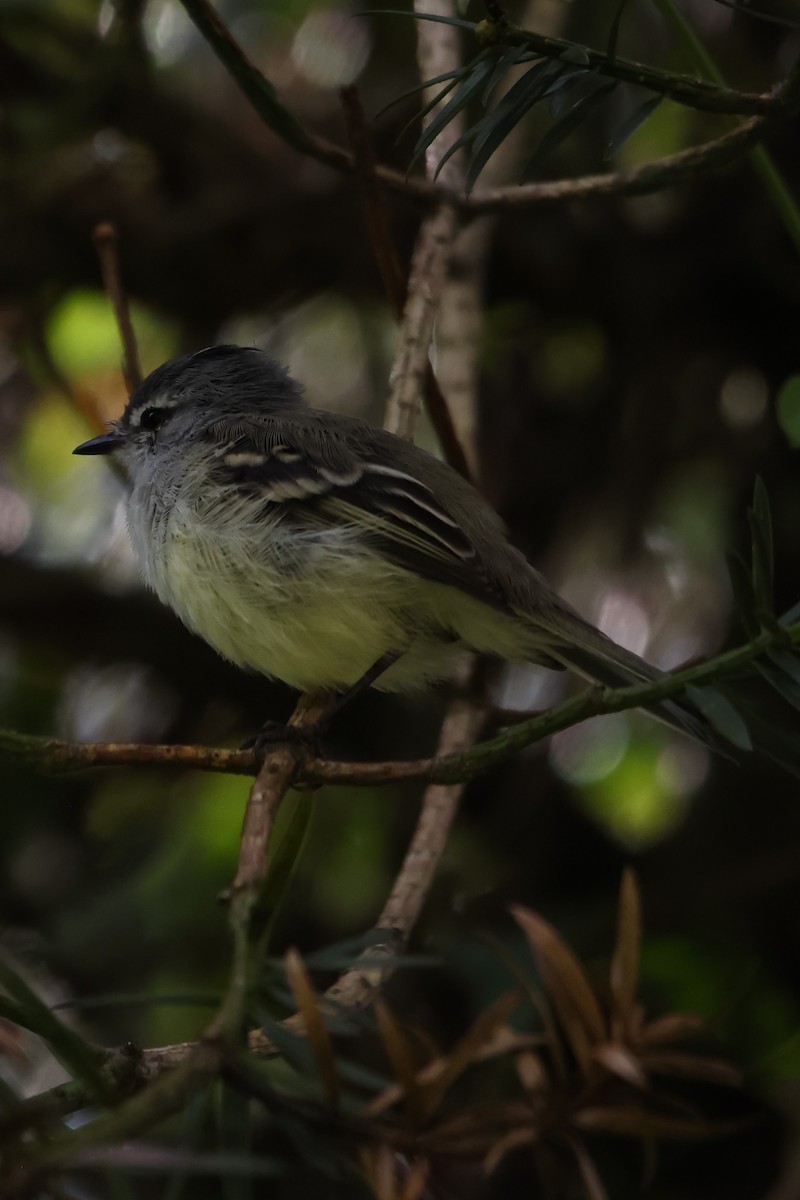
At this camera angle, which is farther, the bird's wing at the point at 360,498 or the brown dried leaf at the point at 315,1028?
the bird's wing at the point at 360,498

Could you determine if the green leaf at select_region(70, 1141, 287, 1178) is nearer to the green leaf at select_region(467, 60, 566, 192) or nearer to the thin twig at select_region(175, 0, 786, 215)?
the green leaf at select_region(467, 60, 566, 192)

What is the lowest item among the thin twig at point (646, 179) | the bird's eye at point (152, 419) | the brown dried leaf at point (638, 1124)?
the brown dried leaf at point (638, 1124)

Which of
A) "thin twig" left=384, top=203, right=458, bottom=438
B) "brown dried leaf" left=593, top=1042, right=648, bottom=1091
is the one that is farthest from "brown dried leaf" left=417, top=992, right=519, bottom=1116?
"thin twig" left=384, top=203, right=458, bottom=438

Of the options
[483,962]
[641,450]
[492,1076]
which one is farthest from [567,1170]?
[641,450]

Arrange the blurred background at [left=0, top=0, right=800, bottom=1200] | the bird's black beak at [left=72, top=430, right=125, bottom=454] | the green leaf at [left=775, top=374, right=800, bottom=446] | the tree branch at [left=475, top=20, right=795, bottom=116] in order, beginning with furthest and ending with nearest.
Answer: the bird's black beak at [left=72, top=430, right=125, bottom=454]
the blurred background at [left=0, top=0, right=800, bottom=1200]
the green leaf at [left=775, top=374, right=800, bottom=446]
the tree branch at [left=475, top=20, right=795, bottom=116]

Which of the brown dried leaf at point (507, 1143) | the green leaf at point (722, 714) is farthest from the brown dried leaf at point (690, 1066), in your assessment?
the green leaf at point (722, 714)

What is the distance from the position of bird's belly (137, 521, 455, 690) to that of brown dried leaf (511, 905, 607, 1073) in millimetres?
1693

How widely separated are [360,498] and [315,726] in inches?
21.6

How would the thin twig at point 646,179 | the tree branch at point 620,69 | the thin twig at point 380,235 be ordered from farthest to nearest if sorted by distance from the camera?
the thin twig at point 380,235 → the thin twig at point 646,179 → the tree branch at point 620,69

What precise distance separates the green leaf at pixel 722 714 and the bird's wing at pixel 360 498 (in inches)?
49.4

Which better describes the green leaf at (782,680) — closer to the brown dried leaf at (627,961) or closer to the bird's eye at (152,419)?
the brown dried leaf at (627,961)

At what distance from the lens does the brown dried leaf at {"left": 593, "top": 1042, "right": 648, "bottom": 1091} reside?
1241 millimetres

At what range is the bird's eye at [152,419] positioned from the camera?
3.75 m

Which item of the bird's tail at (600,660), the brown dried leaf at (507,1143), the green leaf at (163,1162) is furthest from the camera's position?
the bird's tail at (600,660)
